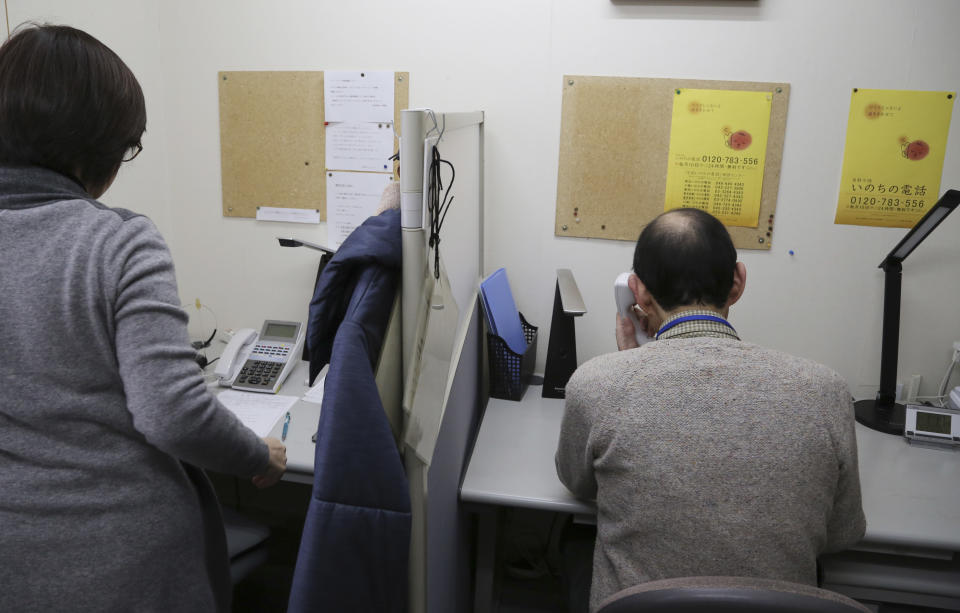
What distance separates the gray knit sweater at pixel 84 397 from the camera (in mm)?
843

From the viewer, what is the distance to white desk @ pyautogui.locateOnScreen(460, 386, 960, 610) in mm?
1286

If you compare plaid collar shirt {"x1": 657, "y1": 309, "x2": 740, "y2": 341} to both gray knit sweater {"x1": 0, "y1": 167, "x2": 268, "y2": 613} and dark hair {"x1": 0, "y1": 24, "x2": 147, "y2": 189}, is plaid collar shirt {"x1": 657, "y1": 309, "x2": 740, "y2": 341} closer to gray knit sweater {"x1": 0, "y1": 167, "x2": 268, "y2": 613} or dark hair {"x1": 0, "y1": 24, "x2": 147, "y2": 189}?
gray knit sweater {"x1": 0, "y1": 167, "x2": 268, "y2": 613}

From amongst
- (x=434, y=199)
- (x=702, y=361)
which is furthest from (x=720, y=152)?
(x=434, y=199)

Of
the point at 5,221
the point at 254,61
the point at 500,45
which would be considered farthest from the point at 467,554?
the point at 254,61

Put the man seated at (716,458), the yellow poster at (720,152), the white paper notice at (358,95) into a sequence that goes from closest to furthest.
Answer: the man seated at (716,458) < the yellow poster at (720,152) < the white paper notice at (358,95)

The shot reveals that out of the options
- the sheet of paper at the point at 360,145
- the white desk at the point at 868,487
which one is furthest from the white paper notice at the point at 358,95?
the white desk at the point at 868,487

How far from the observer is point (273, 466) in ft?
3.62

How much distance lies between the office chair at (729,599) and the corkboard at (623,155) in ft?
4.11

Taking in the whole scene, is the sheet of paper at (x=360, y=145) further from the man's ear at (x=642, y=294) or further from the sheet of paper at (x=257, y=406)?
the man's ear at (x=642, y=294)

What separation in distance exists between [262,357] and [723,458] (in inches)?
55.5

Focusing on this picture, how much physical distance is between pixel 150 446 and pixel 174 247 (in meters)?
1.45

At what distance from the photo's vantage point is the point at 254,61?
2.01 m

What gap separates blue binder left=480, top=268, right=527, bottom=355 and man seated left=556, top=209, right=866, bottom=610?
2.11ft

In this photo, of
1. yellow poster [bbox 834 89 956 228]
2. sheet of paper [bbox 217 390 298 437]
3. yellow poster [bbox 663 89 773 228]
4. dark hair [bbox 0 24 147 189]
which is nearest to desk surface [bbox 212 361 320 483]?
sheet of paper [bbox 217 390 298 437]
